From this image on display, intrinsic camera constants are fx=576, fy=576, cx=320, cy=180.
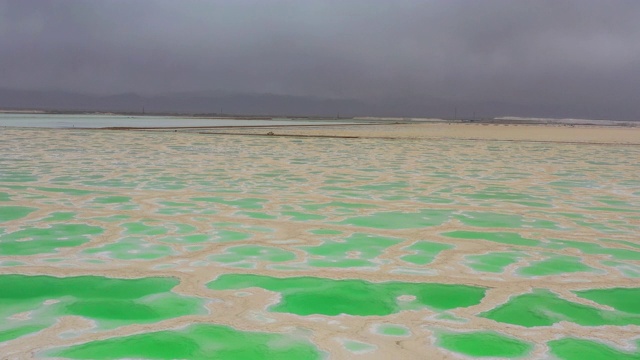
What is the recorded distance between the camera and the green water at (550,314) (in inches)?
150

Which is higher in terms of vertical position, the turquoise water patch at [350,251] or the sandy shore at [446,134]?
the sandy shore at [446,134]

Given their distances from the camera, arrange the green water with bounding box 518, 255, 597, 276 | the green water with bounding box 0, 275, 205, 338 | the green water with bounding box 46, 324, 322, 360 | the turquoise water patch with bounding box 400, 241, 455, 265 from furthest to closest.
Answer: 1. the turquoise water patch with bounding box 400, 241, 455, 265
2. the green water with bounding box 518, 255, 597, 276
3. the green water with bounding box 0, 275, 205, 338
4. the green water with bounding box 46, 324, 322, 360

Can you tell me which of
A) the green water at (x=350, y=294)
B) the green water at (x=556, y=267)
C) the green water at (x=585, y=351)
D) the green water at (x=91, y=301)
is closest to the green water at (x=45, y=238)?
the green water at (x=91, y=301)

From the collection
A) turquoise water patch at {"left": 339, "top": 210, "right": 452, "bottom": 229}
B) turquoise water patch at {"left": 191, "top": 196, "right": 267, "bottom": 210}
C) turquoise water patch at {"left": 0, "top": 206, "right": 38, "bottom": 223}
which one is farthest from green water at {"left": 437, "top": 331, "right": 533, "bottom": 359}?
turquoise water patch at {"left": 0, "top": 206, "right": 38, "bottom": 223}

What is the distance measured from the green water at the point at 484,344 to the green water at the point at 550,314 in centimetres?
33

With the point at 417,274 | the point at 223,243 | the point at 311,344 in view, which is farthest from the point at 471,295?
the point at 223,243

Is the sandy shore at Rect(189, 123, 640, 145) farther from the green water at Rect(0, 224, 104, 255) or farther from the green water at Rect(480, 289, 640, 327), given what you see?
the green water at Rect(480, 289, 640, 327)

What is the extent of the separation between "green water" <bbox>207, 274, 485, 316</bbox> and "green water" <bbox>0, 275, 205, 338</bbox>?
0.43m

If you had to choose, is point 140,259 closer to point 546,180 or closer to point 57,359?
point 57,359

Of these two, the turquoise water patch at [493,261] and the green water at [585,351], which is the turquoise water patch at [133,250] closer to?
the turquoise water patch at [493,261]

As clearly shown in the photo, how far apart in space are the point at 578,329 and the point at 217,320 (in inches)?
91.2

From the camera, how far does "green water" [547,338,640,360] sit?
326 centimetres

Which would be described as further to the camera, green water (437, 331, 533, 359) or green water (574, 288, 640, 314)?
green water (574, 288, 640, 314)

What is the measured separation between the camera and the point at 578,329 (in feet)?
12.1
